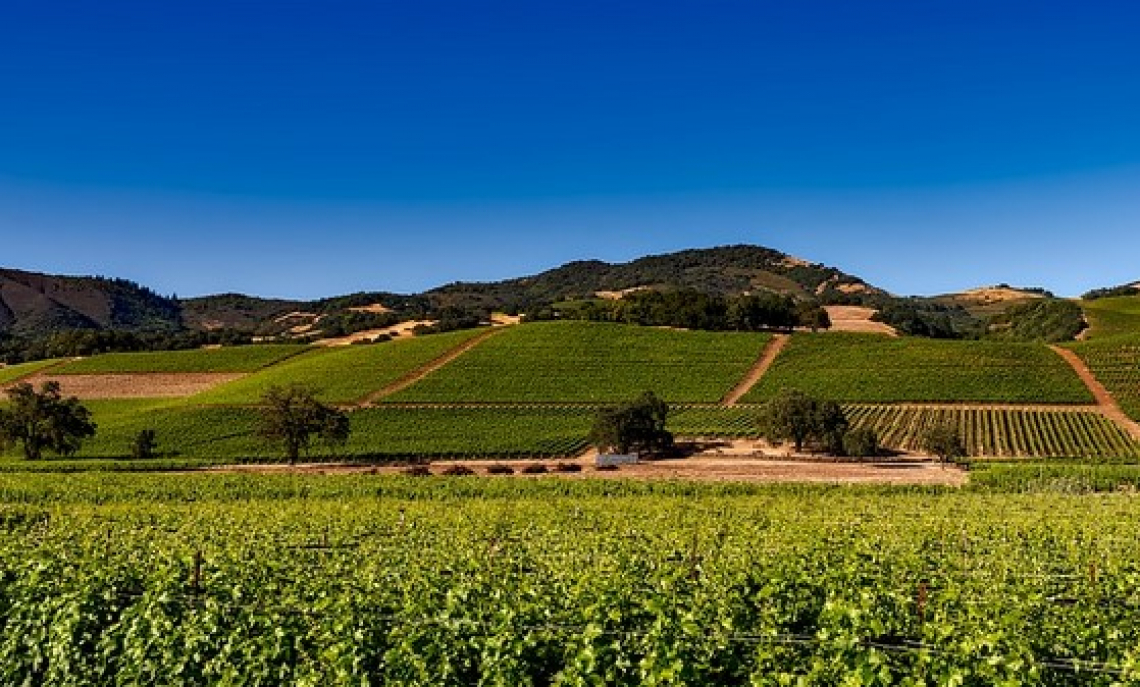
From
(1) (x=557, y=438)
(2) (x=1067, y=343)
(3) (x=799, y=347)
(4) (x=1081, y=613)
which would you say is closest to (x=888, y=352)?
(3) (x=799, y=347)

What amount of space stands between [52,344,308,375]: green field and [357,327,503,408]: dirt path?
102ft

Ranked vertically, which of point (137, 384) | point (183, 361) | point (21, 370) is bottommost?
point (137, 384)

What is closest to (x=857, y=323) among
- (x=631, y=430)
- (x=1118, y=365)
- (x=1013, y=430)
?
(x=1118, y=365)

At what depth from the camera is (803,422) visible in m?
76.9

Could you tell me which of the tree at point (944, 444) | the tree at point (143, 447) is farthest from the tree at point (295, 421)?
the tree at point (944, 444)

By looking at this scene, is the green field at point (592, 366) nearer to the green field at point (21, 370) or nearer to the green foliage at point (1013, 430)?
the green foliage at point (1013, 430)

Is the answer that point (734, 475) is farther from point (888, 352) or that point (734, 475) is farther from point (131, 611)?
point (888, 352)

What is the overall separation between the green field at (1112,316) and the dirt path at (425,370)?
10249 centimetres

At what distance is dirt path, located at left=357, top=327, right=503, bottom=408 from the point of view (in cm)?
10406

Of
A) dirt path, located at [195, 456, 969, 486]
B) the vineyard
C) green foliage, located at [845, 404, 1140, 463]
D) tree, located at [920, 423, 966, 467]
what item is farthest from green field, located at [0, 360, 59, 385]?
tree, located at [920, 423, 966, 467]

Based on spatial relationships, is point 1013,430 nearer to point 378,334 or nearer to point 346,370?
point 346,370

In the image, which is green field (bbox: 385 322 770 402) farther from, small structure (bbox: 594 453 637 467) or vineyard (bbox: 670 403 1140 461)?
small structure (bbox: 594 453 637 467)

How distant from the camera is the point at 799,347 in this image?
12756cm

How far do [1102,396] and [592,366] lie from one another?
2431 inches
